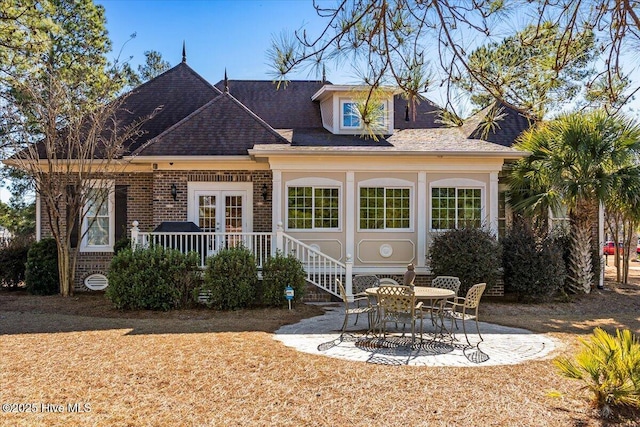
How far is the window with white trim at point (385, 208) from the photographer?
42.7 feet

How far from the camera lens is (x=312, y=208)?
42.3 ft

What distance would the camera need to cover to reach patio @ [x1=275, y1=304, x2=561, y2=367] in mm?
6789

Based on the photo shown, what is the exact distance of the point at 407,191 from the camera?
13.1 meters

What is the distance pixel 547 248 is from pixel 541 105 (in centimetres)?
800

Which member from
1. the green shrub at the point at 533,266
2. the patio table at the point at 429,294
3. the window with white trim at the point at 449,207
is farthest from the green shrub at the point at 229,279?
the green shrub at the point at 533,266

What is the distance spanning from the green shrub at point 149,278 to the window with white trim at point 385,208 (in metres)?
4.40

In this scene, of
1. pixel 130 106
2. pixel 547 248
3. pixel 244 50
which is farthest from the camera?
pixel 130 106

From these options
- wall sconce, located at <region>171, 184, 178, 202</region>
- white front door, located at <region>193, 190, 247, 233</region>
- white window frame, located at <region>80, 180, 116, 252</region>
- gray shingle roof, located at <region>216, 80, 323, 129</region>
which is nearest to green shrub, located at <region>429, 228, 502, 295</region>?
white front door, located at <region>193, 190, 247, 233</region>

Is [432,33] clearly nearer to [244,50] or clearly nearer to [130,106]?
[244,50]

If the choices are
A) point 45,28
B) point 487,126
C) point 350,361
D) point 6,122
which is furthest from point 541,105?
point 6,122

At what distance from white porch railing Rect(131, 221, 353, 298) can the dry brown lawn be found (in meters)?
2.85

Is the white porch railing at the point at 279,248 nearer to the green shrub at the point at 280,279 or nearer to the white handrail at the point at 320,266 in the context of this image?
the white handrail at the point at 320,266

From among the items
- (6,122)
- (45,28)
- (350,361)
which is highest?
(45,28)

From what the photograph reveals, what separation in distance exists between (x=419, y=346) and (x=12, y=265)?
37.7 ft
